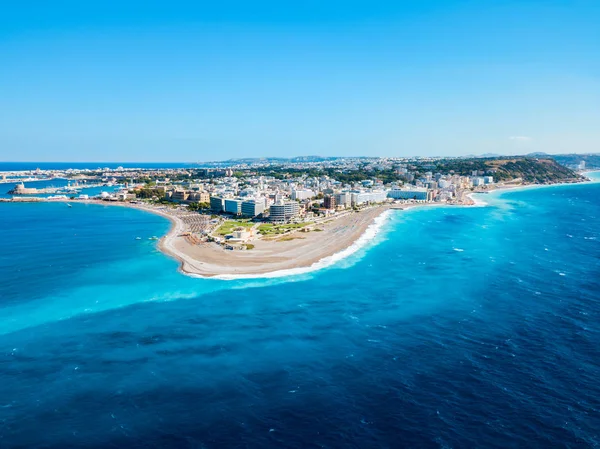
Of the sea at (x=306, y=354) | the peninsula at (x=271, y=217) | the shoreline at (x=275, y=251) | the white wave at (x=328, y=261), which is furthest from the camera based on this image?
the peninsula at (x=271, y=217)

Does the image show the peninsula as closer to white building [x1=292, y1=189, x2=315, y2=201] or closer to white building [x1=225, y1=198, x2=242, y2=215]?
white building [x1=225, y1=198, x2=242, y2=215]

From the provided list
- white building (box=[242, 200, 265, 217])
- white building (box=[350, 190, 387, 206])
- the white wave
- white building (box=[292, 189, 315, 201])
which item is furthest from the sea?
white building (box=[292, 189, 315, 201])

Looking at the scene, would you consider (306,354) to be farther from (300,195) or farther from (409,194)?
(409,194)

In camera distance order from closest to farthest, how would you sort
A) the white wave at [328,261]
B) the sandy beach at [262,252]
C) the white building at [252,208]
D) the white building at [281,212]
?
the white wave at [328,261], the sandy beach at [262,252], the white building at [281,212], the white building at [252,208]

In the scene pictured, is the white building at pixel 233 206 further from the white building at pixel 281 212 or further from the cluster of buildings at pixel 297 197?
the white building at pixel 281 212

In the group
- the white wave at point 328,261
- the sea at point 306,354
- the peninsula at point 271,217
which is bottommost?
the sea at point 306,354

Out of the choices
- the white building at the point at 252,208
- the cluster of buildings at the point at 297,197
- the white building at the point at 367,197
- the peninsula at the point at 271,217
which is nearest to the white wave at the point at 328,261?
the peninsula at the point at 271,217

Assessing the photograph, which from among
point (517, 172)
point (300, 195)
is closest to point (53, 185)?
point (300, 195)

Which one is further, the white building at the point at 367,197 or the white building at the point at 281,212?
the white building at the point at 367,197
